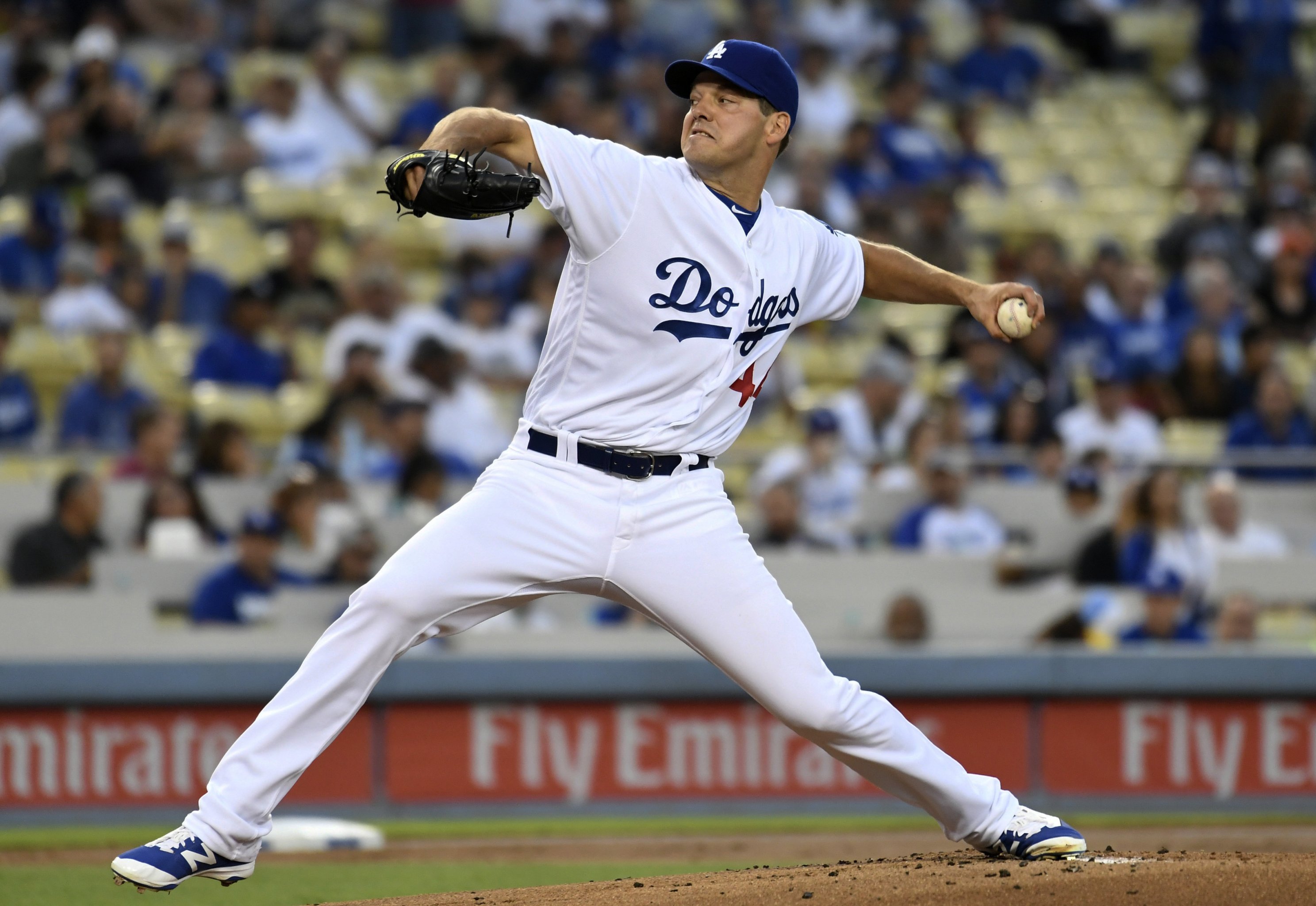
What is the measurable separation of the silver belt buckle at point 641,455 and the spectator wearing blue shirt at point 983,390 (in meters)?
5.54

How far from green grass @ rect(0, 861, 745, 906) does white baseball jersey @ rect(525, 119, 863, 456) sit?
1.78 meters

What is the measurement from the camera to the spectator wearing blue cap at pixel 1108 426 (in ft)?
30.1

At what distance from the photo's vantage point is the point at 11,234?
29.8ft

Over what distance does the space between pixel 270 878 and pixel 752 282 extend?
9.03 feet

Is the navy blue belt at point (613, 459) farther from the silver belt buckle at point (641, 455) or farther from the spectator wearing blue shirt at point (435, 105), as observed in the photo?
the spectator wearing blue shirt at point (435, 105)

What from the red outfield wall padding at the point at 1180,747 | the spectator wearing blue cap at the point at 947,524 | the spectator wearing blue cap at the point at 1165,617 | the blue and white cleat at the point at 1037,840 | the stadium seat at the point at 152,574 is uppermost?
the spectator wearing blue cap at the point at 947,524

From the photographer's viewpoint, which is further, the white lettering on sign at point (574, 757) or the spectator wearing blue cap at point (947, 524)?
the spectator wearing blue cap at point (947, 524)

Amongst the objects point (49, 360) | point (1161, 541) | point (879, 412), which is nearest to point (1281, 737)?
point (1161, 541)

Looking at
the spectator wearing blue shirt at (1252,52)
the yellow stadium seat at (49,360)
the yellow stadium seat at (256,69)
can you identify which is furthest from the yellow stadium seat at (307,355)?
the spectator wearing blue shirt at (1252,52)

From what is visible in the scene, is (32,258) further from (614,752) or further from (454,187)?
(454,187)

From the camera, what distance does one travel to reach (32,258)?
9.08 metres

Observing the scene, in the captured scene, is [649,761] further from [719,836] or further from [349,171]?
[349,171]

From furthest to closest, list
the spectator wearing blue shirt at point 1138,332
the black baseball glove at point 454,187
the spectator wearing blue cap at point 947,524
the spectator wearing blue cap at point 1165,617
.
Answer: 1. the spectator wearing blue shirt at point 1138,332
2. the spectator wearing blue cap at point 947,524
3. the spectator wearing blue cap at point 1165,617
4. the black baseball glove at point 454,187

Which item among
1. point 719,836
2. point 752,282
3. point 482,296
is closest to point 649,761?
point 719,836
